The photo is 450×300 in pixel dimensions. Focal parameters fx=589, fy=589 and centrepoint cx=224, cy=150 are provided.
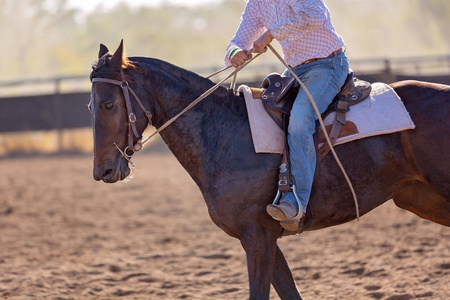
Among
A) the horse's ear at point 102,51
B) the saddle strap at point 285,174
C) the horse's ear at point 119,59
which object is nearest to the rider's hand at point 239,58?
the saddle strap at point 285,174

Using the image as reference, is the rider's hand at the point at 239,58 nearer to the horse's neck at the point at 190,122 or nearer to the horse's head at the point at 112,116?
the horse's neck at the point at 190,122

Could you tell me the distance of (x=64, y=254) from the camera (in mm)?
7473

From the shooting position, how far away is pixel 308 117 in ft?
13.3

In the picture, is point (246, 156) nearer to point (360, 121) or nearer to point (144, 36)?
point (360, 121)

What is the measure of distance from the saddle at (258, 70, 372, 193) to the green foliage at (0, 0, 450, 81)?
55.4 m

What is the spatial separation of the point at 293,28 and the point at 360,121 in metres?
0.82

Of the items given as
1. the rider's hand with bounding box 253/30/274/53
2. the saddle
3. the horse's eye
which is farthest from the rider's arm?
the horse's eye

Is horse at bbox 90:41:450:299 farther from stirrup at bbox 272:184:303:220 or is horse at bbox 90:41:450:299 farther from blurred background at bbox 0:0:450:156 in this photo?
blurred background at bbox 0:0:450:156

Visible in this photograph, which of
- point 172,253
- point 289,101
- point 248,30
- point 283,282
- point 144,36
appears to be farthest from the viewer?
point 144,36

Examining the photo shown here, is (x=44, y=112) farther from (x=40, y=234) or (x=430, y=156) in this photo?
(x=430, y=156)

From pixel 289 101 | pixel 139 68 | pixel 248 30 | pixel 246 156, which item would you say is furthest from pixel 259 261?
pixel 248 30

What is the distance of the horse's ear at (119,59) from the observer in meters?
4.02

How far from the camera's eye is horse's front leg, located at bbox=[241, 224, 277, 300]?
157 inches

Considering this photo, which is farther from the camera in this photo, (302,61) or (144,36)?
(144,36)
